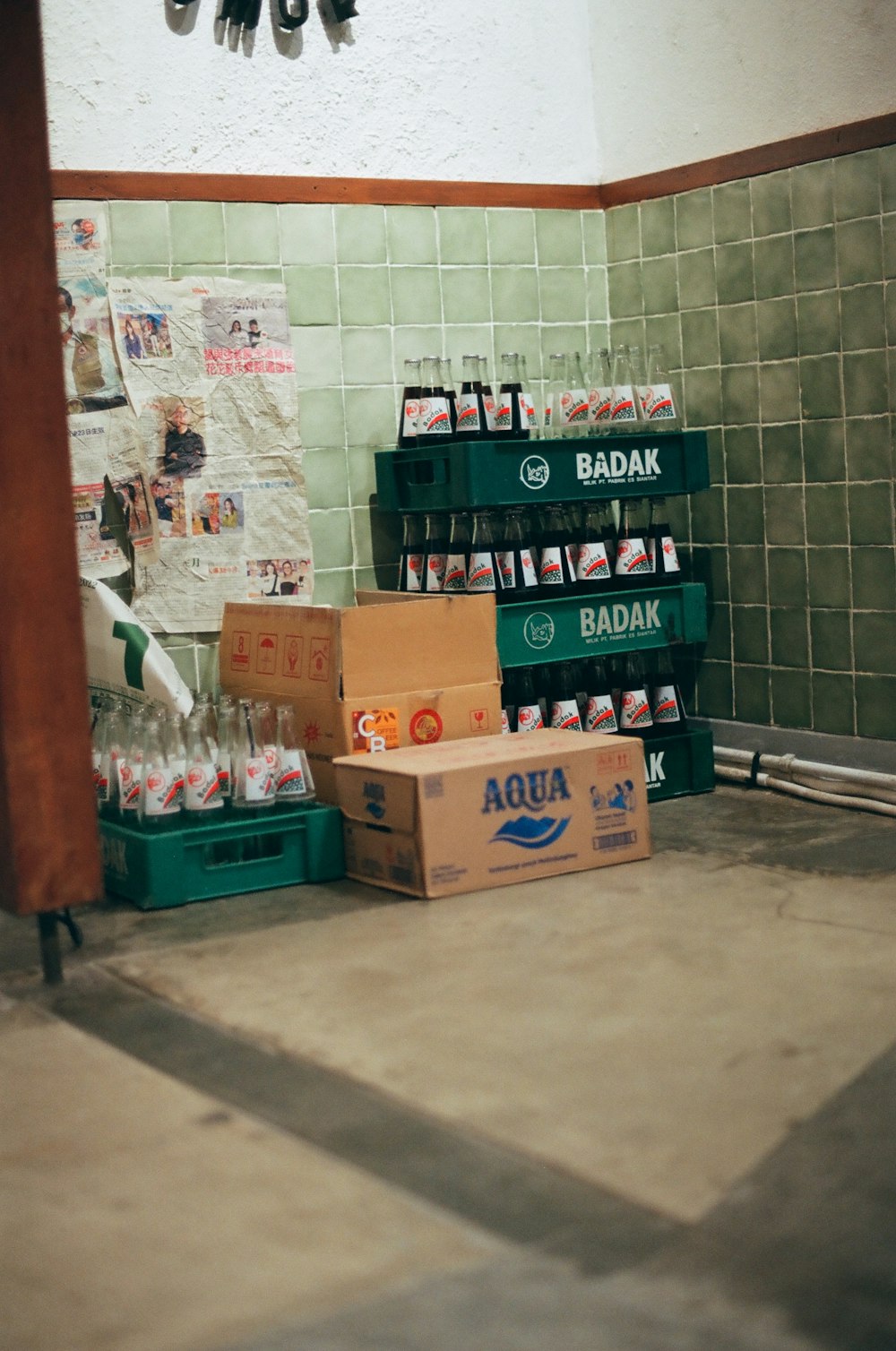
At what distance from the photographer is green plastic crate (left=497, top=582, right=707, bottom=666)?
4.76 meters

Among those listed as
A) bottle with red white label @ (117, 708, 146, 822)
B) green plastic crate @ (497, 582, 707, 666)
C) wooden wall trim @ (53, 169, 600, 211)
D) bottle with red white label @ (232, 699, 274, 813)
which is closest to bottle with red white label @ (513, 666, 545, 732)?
green plastic crate @ (497, 582, 707, 666)

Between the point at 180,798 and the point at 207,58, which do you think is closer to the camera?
the point at 180,798

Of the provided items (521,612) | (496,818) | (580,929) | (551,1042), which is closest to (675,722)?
(521,612)

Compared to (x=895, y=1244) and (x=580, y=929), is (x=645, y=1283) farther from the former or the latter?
(x=580, y=929)

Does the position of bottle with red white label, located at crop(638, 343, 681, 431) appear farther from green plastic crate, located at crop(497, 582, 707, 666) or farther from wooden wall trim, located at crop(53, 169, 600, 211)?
wooden wall trim, located at crop(53, 169, 600, 211)

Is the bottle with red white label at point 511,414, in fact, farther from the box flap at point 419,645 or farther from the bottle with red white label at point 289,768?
the bottle with red white label at point 289,768

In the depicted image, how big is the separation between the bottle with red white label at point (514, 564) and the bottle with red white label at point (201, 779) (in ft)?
3.76

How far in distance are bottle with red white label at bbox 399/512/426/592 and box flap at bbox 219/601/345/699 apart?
576mm

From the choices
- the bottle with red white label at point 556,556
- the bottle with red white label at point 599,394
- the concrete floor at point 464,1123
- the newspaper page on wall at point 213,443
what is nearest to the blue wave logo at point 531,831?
the concrete floor at point 464,1123

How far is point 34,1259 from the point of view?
2.11 meters

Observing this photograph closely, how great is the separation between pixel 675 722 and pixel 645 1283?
10.6 ft

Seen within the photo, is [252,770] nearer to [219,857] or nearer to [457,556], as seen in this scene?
[219,857]

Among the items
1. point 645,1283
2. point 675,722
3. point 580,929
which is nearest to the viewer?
point 645,1283

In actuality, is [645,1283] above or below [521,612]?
below
